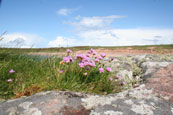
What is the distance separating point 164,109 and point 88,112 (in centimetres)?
88

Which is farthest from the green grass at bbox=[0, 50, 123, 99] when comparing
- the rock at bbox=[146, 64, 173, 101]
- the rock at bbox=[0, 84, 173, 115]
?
the rock at bbox=[146, 64, 173, 101]

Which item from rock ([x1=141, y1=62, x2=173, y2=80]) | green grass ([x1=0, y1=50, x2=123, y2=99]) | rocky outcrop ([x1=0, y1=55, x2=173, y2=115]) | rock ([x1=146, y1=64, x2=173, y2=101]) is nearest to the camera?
rocky outcrop ([x1=0, y1=55, x2=173, y2=115])

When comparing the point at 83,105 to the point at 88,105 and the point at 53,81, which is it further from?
the point at 53,81

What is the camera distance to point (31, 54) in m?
5.51

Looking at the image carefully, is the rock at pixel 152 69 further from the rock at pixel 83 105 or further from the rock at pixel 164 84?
the rock at pixel 83 105

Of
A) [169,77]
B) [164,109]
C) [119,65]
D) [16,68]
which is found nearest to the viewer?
[164,109]

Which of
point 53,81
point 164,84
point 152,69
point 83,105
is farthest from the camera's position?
point 152,69

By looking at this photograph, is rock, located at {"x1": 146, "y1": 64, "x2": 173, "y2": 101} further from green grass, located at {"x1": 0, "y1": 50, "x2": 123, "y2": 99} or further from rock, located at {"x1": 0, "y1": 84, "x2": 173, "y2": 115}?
green grass, located at {"x1": 0, "y1": 50, "x2": 123, "y2": 99}

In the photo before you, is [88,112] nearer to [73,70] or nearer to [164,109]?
[164,109]

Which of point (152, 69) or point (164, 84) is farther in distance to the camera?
point (152, 69)

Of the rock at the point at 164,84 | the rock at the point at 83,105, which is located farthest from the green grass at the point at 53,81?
the rock at the point at 164,84

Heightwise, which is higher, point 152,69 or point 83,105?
point 152,69

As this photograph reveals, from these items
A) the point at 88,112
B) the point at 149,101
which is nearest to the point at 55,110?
the point at 88,112

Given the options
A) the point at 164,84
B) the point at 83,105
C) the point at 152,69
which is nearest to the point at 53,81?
the point at 83,105
